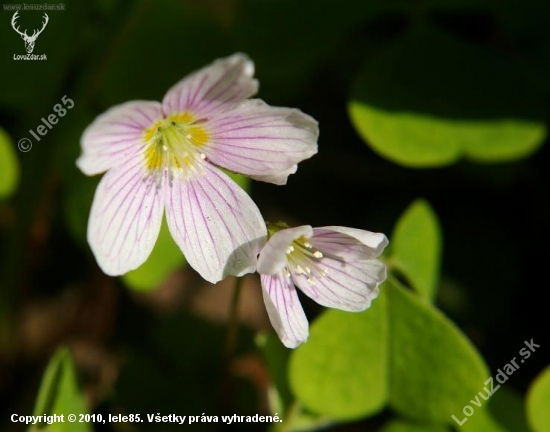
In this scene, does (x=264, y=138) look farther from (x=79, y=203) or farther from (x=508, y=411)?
(x=508, y=411)

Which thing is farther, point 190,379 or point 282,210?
point 282,210

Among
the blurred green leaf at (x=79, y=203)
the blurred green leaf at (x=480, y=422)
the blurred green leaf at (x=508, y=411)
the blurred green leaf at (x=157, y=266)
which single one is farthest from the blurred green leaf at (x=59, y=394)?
the blurred green leaf at (x=508, y=411)

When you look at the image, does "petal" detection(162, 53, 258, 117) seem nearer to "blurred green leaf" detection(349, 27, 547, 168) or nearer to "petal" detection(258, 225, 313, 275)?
"petal" detection(258, 225, 313, 275)

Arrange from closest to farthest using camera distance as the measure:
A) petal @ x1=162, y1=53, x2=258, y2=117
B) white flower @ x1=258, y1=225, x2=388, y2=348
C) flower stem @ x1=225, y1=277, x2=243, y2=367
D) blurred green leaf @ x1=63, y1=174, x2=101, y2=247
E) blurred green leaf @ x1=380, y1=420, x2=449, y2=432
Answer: petal @ x1=162, y1=53, x2=258, y2=117 < white flower @ x1=258, y1=225, x2=388, y2=348 < flower stem @ x1=225, y1=277, x2=243, y2=367 < blurred green leaf @ x1=380, y1=420, x2=449, y2=432 < blurred green leaf @ x1=63, y1=174, x2=101, y2=247

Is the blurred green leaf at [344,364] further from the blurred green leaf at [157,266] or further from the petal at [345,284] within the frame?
the blurred green leaf at [157,266]

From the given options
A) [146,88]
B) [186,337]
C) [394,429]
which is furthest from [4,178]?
[394,429]

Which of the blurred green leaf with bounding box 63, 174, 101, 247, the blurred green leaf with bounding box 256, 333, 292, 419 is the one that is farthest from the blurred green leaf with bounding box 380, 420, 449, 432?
the blurred green leaf with bounding box 63, 174, 101, 247

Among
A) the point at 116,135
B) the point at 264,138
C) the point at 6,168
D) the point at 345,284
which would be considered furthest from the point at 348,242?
the point at 6,168

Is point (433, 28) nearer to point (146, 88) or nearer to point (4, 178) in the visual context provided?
point (146, 88)
